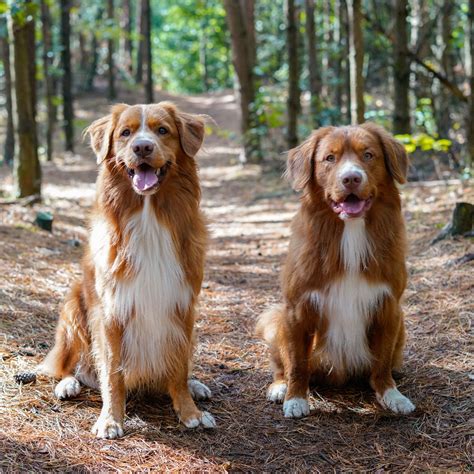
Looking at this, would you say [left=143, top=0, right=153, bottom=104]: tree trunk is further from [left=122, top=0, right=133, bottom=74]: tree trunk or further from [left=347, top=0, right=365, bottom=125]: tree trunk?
[left=122, top=0, right=133, bottom=74]: tree trunk

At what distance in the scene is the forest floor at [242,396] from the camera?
3.45 metres

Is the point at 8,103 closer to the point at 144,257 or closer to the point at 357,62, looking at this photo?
the point at 357,62

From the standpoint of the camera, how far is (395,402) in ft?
13.1

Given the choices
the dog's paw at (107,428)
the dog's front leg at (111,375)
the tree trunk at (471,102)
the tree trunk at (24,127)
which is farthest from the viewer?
the tree trunk at (471,102)

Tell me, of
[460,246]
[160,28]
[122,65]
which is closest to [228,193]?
[460,246]

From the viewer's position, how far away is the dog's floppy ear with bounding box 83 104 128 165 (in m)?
3.97

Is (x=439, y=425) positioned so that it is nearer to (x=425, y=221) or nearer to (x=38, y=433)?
(x=38, y=433)

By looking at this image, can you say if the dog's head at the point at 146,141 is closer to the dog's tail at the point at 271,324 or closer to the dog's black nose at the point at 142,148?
the dog's black nose at the point at 142,148

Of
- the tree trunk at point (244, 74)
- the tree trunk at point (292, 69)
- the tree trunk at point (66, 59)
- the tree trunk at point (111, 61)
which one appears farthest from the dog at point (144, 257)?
the tree trunk at point (111, 61)

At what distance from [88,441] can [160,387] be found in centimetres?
72

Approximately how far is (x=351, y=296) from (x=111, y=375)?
1.62m

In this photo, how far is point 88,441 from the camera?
3.60m

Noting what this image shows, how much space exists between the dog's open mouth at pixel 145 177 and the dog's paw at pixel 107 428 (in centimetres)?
144

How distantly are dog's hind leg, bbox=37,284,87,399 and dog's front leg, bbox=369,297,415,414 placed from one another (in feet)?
6.63
